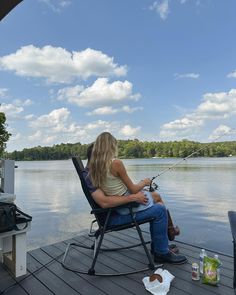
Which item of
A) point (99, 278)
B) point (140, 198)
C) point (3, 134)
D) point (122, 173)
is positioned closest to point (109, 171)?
point (122, 173)

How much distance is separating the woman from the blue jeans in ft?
0.14

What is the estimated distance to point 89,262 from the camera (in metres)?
2.72

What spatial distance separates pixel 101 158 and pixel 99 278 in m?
0.93

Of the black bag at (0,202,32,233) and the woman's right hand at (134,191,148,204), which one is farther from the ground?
the woman's right hand at (134,191,148,204)

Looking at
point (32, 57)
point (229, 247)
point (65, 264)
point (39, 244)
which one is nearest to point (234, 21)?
point (32, 57)

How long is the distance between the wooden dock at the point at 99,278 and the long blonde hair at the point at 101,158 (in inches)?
28.9

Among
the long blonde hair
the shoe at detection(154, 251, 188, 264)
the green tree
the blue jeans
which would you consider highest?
the green tree

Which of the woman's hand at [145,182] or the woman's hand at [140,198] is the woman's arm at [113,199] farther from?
the woman's hand at [145,182]

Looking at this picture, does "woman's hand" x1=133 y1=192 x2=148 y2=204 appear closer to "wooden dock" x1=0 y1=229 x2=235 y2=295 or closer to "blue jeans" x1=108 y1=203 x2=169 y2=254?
"blue jeans" x1=108 y1=203 x2=169 y2=254

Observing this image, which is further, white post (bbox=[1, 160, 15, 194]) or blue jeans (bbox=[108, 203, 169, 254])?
white post (bbox=[1, 160, 15, 194])

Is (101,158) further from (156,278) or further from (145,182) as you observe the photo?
(156,278)

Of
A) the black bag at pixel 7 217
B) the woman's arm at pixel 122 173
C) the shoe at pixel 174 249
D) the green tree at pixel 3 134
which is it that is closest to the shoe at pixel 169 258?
the shoe at pixel 174 249

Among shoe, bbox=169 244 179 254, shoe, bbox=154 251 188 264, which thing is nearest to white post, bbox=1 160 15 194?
shoe, bbox=154 251 188 264

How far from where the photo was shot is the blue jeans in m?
2.54
